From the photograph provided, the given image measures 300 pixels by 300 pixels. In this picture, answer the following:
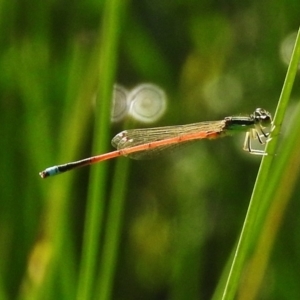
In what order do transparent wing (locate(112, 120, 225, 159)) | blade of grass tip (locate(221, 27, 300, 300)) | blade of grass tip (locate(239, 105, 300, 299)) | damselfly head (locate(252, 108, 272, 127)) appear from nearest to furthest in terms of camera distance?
blade of grass tip (locate(221, 27, 300, 300)) → blade of grass tip (locate(239, 105, 300, 299)) → damselfly head (locate(252, 108, 272, 127)) → transparent wing (locate(112, 120, 225, 159))

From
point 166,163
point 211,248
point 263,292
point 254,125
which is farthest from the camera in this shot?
point 166,163

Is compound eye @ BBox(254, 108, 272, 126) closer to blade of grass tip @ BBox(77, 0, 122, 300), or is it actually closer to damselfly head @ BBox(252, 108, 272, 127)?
damselfly head @ BBox(252, 108, 272, 127)

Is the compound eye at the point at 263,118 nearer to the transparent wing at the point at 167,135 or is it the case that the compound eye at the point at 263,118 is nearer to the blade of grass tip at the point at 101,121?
the transparent wing at the point at 167,135

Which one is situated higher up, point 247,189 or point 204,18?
point 204,18

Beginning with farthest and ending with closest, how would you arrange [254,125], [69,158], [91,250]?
[254,125] → [69,158] → [91,250]

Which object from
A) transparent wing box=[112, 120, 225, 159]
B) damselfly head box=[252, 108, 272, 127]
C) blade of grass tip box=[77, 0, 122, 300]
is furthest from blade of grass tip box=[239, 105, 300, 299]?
blade of grass tip box=[77, 0, 122, 300]

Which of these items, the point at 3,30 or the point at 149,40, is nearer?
the point at 3,30

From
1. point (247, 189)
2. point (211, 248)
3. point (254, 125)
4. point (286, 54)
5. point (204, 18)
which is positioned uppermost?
point (204, 18)

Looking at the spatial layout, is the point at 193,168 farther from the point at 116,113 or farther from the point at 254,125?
the point at 254,125

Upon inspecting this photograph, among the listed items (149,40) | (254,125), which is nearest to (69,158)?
(254,125)
